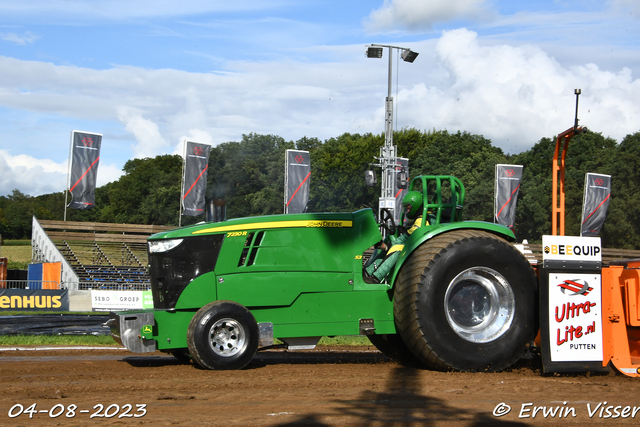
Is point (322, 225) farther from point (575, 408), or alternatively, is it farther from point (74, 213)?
point (74, 213)

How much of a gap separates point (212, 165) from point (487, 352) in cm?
2985

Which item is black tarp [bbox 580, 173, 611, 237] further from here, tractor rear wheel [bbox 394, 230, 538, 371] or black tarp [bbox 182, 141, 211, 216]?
tractor rear wheel [bbox 394, 230, 538, 371]

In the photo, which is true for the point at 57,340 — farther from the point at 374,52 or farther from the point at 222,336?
the point at 374,52

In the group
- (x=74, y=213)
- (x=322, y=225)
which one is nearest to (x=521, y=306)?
(x=322, y=225)

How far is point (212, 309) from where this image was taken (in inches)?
249

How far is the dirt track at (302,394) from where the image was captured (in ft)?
14.2

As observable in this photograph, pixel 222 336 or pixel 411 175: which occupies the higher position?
pixel 411 175

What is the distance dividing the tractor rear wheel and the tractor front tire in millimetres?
1651

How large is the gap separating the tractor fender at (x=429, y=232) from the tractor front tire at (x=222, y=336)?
1.69 metres

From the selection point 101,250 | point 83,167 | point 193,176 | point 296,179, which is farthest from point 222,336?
point 101,250

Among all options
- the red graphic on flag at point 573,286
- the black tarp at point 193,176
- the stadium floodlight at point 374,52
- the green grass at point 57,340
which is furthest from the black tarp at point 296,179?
the red graphic on flag at point 573,286

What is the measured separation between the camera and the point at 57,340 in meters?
11.9

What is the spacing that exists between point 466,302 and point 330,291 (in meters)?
1.54

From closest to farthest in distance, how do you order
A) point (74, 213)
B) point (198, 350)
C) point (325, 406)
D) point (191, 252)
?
point (325, 406), point (198, 350), point (191, 252), point (74, 213)
